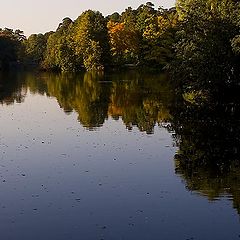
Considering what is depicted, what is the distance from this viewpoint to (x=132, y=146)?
73.5 ft

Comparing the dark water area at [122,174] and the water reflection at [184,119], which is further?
the water reflection at [184,119]

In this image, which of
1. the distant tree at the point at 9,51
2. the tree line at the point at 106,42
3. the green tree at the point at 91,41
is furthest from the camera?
the distant tree at the point at 9,51

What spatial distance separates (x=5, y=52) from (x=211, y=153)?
102m

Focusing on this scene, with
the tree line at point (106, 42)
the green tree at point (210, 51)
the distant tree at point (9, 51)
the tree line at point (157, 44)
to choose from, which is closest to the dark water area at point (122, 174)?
the green tree at point (210, 51)

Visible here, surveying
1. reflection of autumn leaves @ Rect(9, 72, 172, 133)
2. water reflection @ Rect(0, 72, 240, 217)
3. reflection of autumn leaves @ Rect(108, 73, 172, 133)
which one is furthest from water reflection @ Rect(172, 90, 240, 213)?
reflection of autumn leaves @ Rect(9, 72, 172, 133)

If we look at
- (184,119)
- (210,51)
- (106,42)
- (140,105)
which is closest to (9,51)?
(106,42)

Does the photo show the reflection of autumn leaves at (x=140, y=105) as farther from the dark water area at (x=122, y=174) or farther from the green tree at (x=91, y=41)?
the green tree at (x=91, y=41)

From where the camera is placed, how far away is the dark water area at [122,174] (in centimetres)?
1262

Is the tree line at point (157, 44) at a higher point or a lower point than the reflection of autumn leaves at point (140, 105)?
higher

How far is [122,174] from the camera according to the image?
17.6 m

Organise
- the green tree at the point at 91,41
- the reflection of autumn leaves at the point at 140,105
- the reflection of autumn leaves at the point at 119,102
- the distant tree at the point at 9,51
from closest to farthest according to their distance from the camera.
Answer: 1. the reflection of autumn leaves at the point at 140,105
2. the reflection of autumn leaves at the point at 119,102
3. the green tree at the point at 91,41
4. the distant tree at the point at 9,51

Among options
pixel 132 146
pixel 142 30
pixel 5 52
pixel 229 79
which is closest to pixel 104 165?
pixel 132 146

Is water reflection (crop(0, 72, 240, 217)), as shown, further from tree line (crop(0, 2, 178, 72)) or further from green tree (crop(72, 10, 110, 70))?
green tree (crop(72, 10, 110, 70))

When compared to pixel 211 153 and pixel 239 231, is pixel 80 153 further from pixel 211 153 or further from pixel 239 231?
pixel 239 231
